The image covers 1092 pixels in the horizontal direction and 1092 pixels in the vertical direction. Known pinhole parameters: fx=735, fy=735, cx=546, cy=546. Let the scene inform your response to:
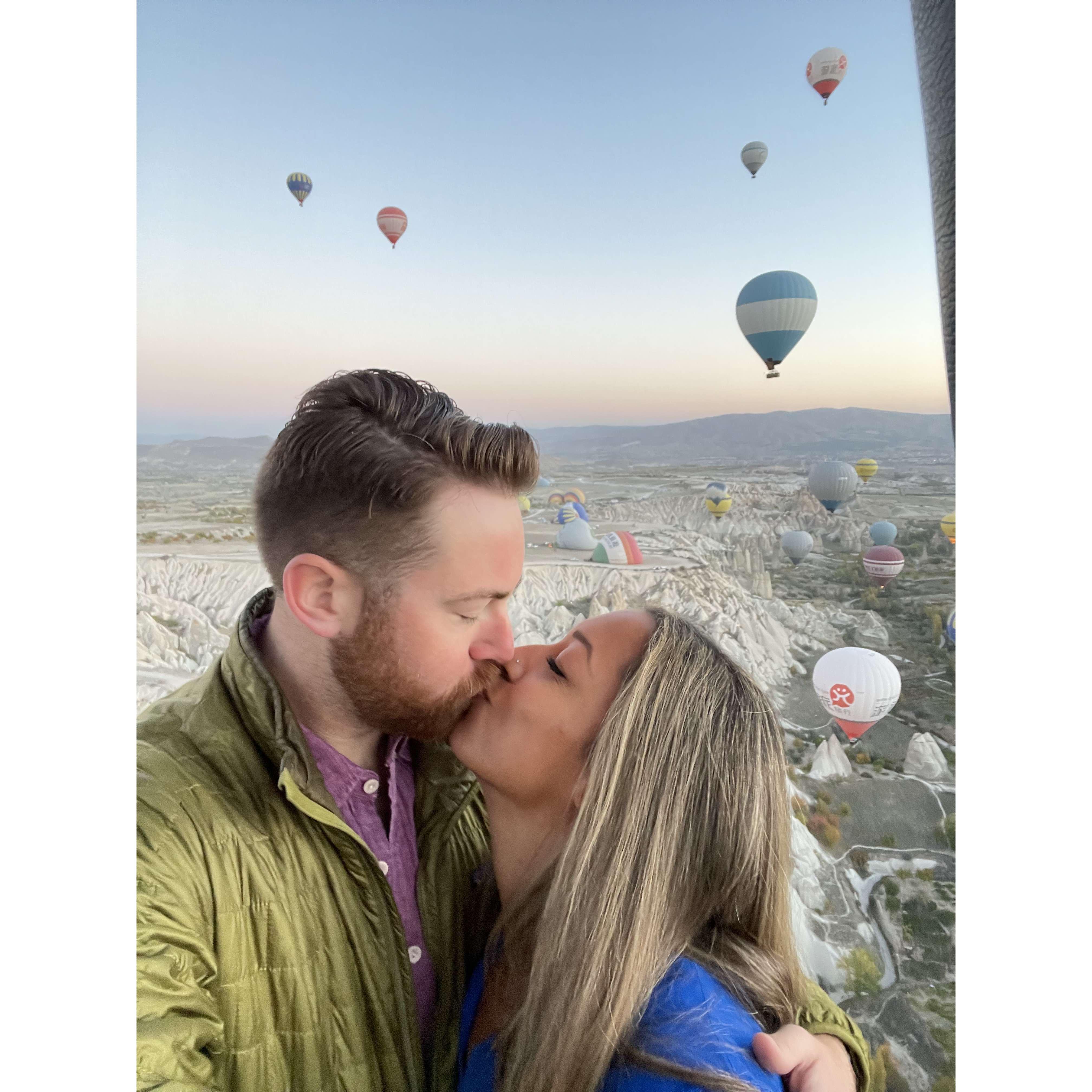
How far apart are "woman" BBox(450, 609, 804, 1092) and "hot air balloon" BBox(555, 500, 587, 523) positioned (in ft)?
2.83

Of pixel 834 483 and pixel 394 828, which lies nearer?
pixel 394 828

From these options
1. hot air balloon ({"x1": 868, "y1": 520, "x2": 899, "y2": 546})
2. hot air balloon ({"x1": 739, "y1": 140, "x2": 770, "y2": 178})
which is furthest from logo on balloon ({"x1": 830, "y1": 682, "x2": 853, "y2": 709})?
hot air balloon ({"x1": 739, "y1": 140, "x2": 770, "y2": 178})

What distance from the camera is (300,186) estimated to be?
1.86 metres

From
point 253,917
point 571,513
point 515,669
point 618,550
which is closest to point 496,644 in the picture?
point 515,669

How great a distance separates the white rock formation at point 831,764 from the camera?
214 centimetres

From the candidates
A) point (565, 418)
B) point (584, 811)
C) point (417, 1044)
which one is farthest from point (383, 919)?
point (565, 418)

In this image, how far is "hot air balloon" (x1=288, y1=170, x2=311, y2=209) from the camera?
185 centimetres

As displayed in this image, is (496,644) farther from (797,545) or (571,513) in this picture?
(797,545)

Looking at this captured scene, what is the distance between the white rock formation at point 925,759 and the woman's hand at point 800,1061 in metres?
1.20

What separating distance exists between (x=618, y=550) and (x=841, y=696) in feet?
2.56

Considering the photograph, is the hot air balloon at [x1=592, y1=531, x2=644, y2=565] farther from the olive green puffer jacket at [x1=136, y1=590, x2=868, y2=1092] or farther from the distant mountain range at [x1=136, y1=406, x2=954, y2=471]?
the olive green puffer jacket at [x1=136, y1=590, x2=868, y2=1092]
